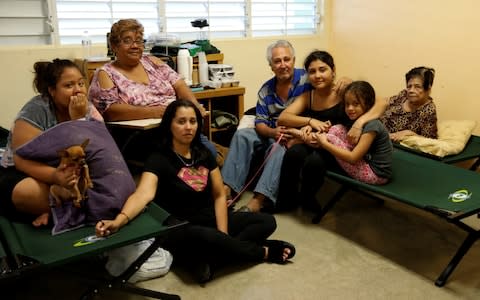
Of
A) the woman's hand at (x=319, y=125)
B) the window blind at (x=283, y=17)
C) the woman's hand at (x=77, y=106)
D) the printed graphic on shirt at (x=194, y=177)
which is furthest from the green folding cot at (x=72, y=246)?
the window blind at (x=283, y=17)

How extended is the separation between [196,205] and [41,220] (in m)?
0.73

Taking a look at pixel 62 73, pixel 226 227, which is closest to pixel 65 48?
pixel 62 73

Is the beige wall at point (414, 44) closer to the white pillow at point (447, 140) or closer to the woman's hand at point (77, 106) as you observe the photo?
the white pillow at point (447, 140)

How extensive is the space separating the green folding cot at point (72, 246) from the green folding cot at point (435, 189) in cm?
113

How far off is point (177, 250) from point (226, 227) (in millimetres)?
269

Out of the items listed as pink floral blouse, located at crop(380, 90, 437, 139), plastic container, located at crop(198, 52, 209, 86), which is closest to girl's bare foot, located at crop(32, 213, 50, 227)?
plastic container, located at crop(198, 52, 209, 86)

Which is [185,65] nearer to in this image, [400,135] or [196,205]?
[196,205]

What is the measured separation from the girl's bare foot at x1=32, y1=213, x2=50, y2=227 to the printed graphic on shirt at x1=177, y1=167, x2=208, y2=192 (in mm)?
627

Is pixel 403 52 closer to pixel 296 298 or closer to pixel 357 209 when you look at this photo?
pixel 357 209

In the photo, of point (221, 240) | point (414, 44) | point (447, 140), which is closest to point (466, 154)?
point (447, 140)

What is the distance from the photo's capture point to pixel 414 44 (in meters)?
3.75

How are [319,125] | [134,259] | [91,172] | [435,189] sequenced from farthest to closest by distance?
[319,125] → [435,189] → [134,259] → [91,172]

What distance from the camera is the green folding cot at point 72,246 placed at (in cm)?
165

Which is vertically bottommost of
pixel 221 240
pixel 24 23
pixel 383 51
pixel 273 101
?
pixel 221 240
